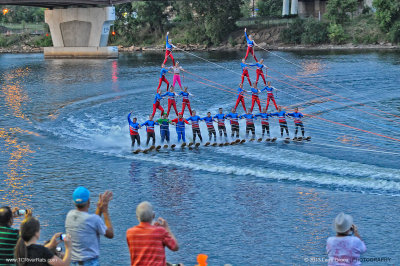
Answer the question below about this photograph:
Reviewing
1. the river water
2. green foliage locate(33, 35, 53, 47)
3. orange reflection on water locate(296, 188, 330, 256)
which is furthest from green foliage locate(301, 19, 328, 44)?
orange reflection on water locate(296, 188, 330, 256)

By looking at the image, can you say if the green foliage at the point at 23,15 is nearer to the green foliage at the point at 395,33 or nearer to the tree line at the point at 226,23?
the tree line at the point at 226,23

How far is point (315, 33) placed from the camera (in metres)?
97.4

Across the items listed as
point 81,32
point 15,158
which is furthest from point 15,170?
point 81,32

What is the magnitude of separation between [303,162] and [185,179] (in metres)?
5.64

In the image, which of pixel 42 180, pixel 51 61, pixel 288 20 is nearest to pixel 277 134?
pixel 42 180

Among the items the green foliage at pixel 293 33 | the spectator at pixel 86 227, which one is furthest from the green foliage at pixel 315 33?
the spectator at pixel 86 227

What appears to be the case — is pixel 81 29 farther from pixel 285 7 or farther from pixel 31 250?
pixel 31 250

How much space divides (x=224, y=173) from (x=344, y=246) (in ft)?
53.2

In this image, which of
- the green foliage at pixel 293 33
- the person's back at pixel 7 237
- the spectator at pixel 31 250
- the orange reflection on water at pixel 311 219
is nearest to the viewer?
the spectator at pixel 31 250

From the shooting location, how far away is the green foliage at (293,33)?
99.6 meters

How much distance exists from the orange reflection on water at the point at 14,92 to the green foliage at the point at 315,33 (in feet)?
154

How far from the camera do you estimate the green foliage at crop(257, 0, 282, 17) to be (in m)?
114

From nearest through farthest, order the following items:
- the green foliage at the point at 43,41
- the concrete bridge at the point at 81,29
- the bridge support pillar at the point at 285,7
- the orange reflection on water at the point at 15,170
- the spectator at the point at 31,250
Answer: the spectator at the point at 31,250, the orange reflection on water at the point at 15,170, the concrete bridge at the point at 81,29, the bridge support pillar at the point at 285,7, the green foliage at the point at 43,41

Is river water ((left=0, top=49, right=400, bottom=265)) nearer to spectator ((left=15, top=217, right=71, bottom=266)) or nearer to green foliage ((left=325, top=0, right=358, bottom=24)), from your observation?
spectator ((left=15, top=217, right=71, bottom=266))
